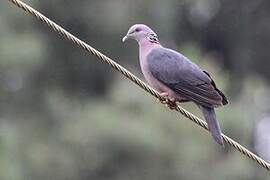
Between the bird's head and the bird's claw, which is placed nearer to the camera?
the bird's claw

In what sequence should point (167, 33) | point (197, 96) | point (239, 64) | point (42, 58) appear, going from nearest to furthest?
1. point (197, 96)
2. point (42, 58)
3. point (167, 33)
4. point (239, 64)

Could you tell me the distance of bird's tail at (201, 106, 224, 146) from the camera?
8.06 metres

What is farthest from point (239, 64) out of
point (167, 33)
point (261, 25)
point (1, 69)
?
point (1, 69)

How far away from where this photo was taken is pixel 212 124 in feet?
26.9

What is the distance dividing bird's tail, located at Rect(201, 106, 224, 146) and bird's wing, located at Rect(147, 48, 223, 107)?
4 cm

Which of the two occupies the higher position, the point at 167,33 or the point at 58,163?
the point at 167,33

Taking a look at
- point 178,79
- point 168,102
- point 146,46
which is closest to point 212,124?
point 168,102

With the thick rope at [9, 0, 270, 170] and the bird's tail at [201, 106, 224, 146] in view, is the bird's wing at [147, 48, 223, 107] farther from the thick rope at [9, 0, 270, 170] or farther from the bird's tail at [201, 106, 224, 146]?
the thick rope at [9, 0, 270, 170]

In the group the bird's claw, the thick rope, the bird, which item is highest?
the bird

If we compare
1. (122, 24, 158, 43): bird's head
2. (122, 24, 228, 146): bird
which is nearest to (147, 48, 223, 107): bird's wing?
(122, 24, 228, 146): bird

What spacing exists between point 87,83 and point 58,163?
13.8 feet

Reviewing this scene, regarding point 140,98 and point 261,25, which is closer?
point 140,98

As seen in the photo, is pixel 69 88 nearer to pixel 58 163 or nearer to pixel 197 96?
pixel 58 163

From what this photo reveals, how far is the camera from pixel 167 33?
21.8m
